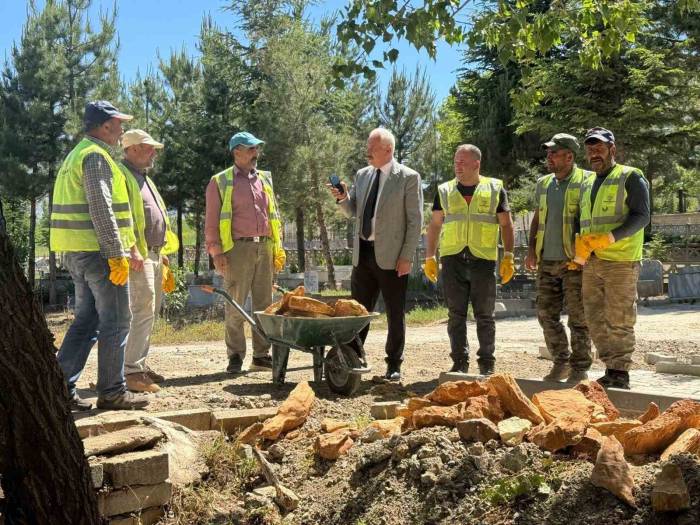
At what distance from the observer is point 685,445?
10.9 feet

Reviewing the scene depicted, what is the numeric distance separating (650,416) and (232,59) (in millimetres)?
22473

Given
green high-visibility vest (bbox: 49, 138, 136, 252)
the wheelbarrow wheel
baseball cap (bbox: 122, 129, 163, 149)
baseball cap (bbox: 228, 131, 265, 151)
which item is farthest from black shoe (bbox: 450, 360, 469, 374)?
baseball cap (bbox: 122, 129, 163, 149)

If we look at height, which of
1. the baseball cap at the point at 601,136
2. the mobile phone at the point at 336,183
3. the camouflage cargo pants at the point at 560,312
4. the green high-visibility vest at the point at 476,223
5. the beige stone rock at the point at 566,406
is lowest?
the beige stone rock at the point at 566,406

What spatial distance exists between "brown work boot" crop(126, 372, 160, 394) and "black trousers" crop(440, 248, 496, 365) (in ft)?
7.96

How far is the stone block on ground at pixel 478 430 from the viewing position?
3.73 m

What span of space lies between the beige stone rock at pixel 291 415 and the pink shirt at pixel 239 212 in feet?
6.63

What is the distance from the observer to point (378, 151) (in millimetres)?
6098

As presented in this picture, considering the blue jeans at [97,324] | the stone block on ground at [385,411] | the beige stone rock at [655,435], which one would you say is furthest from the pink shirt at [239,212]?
the beige stone rock at [655,435]

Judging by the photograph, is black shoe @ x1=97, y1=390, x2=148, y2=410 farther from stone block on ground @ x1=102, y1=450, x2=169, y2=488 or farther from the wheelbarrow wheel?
the wheelbarrow wheel

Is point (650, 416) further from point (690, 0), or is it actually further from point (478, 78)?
point (478, 78)

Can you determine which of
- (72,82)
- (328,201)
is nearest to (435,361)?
(328,201)

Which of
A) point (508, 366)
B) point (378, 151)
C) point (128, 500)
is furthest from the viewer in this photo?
point (508, 366)

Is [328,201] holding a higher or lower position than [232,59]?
lower

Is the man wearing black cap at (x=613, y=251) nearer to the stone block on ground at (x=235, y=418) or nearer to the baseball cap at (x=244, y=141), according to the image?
the stone block on ground at (x=235, y=418)
